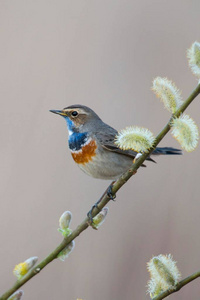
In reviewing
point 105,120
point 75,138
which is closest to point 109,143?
point 75,138

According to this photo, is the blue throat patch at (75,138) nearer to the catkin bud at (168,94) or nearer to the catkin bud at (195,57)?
the catkin bud at (168,94)

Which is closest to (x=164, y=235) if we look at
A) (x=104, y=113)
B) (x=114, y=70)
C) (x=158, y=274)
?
(x=104, y=113)

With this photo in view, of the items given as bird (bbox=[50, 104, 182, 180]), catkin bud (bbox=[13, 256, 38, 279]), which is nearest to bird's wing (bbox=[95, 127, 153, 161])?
bird (bbox=[50, 104, 182, 180])

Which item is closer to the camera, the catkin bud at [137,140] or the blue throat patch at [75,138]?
the catkin bud at [137,140]

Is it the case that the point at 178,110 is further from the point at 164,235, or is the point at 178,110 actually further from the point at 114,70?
the point at 114,70

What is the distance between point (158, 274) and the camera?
107cm

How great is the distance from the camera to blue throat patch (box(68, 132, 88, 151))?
2.54 meters

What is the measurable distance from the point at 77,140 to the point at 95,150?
12cm

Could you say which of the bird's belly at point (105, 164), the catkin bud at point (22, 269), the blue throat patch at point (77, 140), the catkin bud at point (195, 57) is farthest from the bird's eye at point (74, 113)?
the catkin bud at point (195, 57)

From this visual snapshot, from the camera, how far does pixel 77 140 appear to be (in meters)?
2.57

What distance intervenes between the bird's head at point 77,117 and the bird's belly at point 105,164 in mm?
195

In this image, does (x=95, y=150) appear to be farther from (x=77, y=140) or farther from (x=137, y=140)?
(x=137, y=140)

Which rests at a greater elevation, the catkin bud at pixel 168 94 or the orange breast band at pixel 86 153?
the orange breast band at pixel 86 153

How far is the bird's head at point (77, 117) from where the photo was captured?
2.55 m
